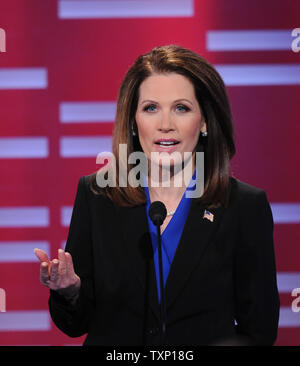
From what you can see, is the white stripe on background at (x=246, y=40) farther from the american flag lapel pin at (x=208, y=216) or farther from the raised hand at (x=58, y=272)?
the raised hand at (x=58, y=272)

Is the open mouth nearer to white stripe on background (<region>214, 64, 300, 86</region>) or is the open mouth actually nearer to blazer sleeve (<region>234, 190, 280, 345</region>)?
blazer sleeve (<region>234, 190, 280, 345</region>)

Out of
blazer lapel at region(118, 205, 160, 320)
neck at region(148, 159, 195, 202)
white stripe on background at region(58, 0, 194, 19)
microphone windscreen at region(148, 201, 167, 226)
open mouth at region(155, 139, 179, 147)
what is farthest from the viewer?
white stripe on background at region(58, 0, 194, 19)

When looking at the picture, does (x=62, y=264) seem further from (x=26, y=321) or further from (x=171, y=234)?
(x=26, y=321)

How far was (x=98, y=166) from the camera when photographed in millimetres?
2508

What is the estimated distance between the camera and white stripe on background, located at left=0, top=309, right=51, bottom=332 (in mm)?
2537

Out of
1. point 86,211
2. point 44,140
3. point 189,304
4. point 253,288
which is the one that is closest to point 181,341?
point 189,304

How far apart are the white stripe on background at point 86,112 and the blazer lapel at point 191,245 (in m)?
0.93

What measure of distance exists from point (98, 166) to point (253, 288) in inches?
44.2

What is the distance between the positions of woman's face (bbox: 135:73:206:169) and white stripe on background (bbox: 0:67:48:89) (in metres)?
0.87

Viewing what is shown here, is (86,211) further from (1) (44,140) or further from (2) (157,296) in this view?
(1) (44,140)

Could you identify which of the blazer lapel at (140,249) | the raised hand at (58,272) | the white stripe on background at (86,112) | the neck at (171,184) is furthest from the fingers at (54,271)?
the white stripe on background at (86,112)

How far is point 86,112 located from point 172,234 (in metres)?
1.02

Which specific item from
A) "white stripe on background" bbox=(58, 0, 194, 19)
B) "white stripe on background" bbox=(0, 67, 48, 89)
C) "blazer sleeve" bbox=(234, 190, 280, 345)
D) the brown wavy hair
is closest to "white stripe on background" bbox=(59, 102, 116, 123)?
"white stripe on background" bbox=(0, 67, 48, 89)

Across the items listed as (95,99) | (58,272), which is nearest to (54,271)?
(58,272)
